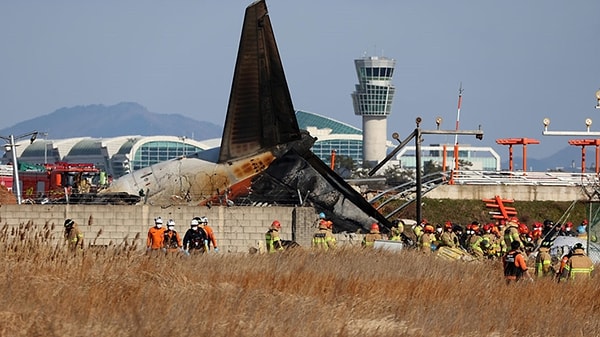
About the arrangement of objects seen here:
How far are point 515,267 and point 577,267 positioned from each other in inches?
48.3

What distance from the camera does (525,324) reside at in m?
21.5

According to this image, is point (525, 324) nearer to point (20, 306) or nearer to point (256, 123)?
point (20, 306)

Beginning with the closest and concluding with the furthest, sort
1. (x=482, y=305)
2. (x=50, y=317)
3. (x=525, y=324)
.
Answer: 1. (x=50, y=317)
2. (x=525, y=324)
3. (x=482, y=305)

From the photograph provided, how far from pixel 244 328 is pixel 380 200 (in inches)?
1722

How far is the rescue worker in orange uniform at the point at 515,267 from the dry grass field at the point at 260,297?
1.24 ft

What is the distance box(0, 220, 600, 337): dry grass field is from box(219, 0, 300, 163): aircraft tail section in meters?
15.1

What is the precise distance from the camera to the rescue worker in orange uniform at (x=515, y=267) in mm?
26562

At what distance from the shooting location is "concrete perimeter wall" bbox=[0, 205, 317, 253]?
38844 mm

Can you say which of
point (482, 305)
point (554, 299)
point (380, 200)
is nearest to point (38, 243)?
point (482, 305)

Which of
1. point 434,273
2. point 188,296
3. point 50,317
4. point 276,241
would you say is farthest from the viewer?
point 276,241

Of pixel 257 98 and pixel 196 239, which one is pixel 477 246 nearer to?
pixel 196 239

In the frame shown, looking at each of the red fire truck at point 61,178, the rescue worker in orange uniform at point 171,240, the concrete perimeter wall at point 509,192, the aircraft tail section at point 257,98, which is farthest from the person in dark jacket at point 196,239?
the concrete perimeter wall at point 509,192

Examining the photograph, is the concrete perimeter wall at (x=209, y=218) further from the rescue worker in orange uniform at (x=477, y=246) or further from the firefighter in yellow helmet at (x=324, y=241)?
the rescue worker in orange uniform at (x=477, y=246)

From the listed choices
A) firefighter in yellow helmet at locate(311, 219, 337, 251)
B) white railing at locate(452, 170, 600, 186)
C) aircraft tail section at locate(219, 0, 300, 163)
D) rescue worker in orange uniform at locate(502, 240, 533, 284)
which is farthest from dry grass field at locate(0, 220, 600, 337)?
white railing at locate(452, 170, 600, 186)
